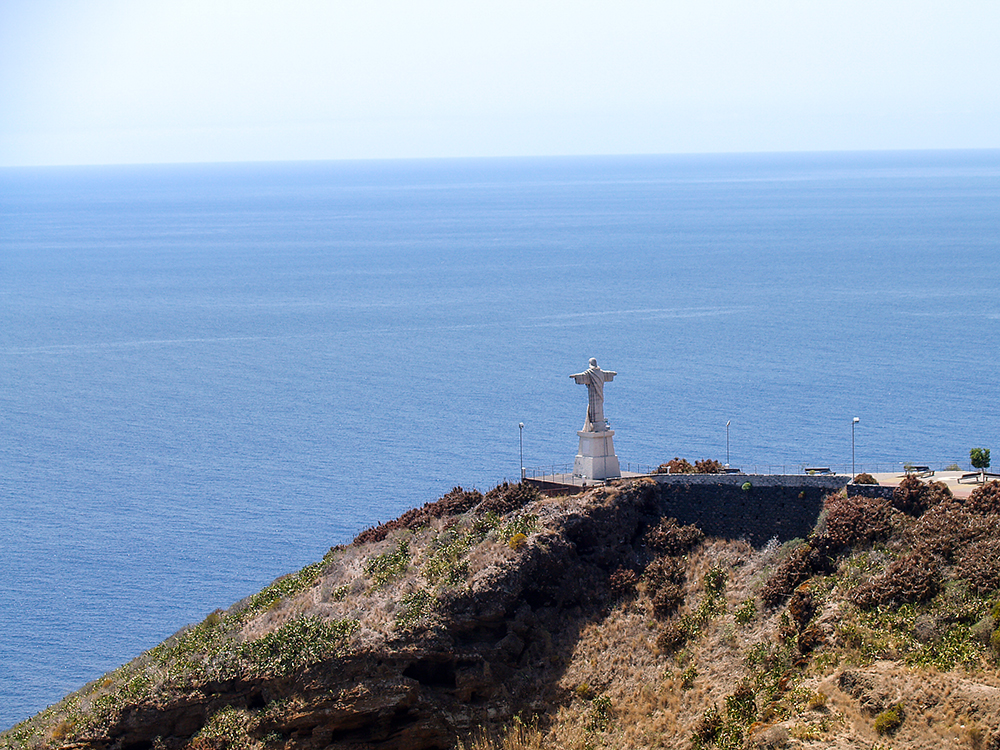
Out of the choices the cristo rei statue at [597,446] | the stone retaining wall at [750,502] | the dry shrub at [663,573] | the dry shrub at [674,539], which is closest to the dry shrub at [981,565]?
the stone retaining wall at [750,502]

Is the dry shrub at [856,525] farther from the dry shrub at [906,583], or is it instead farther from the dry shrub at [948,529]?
the dry shrub at [906,583]

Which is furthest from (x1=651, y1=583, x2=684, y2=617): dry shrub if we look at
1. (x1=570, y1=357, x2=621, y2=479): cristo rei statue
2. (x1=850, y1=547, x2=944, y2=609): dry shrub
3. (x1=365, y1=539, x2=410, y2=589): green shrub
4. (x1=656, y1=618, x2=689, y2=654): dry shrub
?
(x1=365, y1=539, x2=410, y2=589): green shrub

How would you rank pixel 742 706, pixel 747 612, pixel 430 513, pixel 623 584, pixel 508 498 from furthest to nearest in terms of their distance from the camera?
pixel 430 513 → pixel 508 498 → pixel 623 584 → pixel 747 612 → pixel 742 706

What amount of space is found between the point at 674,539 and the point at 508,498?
7.74 meters

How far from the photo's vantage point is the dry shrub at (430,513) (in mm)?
53062

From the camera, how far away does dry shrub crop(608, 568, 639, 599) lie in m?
46.8

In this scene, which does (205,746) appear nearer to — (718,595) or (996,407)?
(718,595)

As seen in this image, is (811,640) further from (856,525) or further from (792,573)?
(856,525)

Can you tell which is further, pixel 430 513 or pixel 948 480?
pixel 430 513

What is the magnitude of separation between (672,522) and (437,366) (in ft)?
285

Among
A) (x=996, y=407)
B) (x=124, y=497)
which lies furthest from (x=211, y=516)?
(x=996, y=407)

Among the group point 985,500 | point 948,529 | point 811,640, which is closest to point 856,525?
point 948,529

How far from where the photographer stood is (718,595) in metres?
45.5

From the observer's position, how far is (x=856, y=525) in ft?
146
